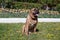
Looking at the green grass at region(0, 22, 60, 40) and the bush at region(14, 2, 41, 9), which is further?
the bush at region(14, 2, 41, 9)

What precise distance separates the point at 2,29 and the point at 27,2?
45.0 feet

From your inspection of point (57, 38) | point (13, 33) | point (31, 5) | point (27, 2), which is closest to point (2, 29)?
point (13, 33)

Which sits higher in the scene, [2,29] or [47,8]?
[2,29]

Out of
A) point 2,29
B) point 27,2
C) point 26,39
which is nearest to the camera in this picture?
point 26,39

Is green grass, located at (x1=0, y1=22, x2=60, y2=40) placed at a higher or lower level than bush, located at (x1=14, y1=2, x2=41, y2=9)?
higher

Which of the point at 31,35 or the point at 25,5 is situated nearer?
the point at 31,35

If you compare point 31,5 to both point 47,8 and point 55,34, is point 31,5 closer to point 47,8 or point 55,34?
point 47,8

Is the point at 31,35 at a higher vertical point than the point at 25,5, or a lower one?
higher

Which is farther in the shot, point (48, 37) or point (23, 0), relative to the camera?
point (23, 0)

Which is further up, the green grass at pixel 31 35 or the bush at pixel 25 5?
the green grass at pixel 31 35

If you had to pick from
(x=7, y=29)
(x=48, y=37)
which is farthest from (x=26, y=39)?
(x=7, y=29)

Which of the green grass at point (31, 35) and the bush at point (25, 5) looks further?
the bush at point (25, 5)

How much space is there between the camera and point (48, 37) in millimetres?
8797

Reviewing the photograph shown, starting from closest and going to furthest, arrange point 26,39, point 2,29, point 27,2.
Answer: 1. point 26,39
2. point 2,29
3. point 27,2
